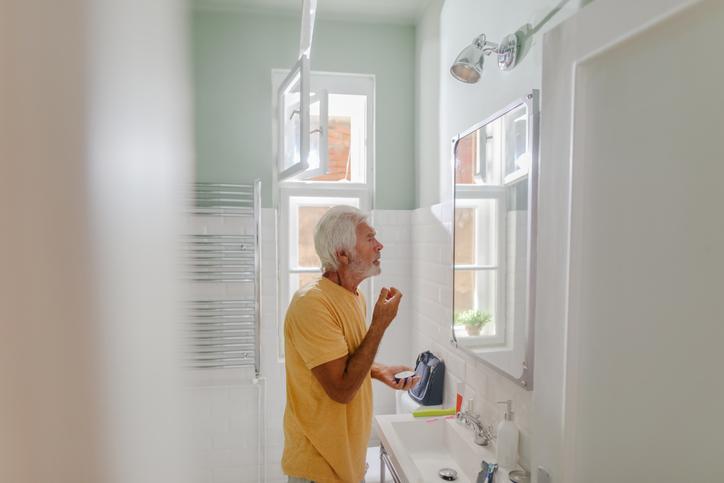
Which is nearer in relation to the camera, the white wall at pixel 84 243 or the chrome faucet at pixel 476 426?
the white wall at pixel 84 243

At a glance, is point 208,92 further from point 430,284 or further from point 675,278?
point 675,278

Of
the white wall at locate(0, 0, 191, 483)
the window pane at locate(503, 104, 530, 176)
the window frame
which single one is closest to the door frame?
the window pane at locate(503, 104, 530, 176)

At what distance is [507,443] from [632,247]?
2.78 ft

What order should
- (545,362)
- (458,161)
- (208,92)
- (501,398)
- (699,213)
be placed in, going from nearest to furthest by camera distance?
1. (699,213)
2. (545,362)
3. (501,398)
4. (458,161)
5. (208,92)

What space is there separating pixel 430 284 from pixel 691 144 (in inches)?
65.4

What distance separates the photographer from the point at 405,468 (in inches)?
58.2

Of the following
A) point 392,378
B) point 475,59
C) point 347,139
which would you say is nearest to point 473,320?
point 392,378

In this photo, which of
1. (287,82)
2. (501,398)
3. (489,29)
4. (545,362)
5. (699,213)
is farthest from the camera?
(287,82)

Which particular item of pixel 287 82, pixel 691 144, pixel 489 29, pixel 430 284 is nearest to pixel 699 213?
pixel 691 144

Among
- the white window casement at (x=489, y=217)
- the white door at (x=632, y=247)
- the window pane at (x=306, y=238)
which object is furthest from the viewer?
the window pane at (x=306, y=238)

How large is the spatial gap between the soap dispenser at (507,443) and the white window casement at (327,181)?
4.48 feet

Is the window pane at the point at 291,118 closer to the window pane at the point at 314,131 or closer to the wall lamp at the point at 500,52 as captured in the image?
the window pane at the point at 314,131

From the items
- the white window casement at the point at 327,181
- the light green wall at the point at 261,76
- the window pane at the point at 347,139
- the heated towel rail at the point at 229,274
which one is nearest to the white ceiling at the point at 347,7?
the light green wall at the point at 261,76

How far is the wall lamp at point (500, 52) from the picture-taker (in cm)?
140
